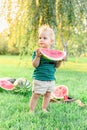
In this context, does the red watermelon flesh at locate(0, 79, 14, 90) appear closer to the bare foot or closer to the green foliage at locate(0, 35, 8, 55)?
the bare foot

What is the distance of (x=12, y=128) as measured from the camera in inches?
157

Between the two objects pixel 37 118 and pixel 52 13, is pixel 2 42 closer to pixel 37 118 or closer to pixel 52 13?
pixel 52 13

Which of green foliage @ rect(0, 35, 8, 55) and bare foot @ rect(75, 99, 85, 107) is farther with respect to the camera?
green foliage @ rect(0, 35, 8, 55)

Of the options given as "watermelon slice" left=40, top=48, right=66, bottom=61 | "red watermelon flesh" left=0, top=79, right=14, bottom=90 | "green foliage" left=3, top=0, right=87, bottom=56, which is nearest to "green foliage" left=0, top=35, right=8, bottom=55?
"green foliage" left=3, top=0, right=87, bottom=56

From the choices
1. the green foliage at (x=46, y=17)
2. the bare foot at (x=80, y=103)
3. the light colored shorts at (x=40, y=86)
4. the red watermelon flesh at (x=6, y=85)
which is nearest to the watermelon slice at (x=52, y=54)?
the light colored shorts at (x=40, y=86)

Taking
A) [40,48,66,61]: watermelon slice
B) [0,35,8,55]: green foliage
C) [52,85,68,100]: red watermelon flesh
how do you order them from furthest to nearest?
[0,35,8,55]: green foliage < [52,85,68,100]: red watermelon flesh < [40,48,66,61]: watermelon slice

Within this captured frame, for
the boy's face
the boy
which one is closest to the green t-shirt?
the boy

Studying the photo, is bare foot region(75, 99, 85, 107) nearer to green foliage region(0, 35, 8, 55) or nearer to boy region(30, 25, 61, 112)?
boy region(30, 25, 61, 112)

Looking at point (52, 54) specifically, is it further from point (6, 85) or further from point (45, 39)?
point (6, 85)

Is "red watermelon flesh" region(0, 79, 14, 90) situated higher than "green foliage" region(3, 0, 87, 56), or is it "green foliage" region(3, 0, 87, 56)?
"green foliage" region(3, 0, 87, 56)

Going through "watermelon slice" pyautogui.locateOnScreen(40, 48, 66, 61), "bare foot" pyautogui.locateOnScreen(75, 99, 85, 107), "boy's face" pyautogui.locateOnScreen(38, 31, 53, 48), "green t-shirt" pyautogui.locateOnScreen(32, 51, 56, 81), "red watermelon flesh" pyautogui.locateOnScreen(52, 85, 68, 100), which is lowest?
"bare foot" pyautogui.locateOnScreen(75, 99, 85, 107)

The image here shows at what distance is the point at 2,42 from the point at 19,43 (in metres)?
16.4

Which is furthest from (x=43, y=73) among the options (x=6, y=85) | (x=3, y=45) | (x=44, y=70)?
(x=3, y=45)

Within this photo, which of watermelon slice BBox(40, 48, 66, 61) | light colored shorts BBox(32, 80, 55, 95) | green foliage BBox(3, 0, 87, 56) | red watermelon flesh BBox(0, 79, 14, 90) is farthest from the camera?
green foliage BBox(3, 0, 87, 56)
